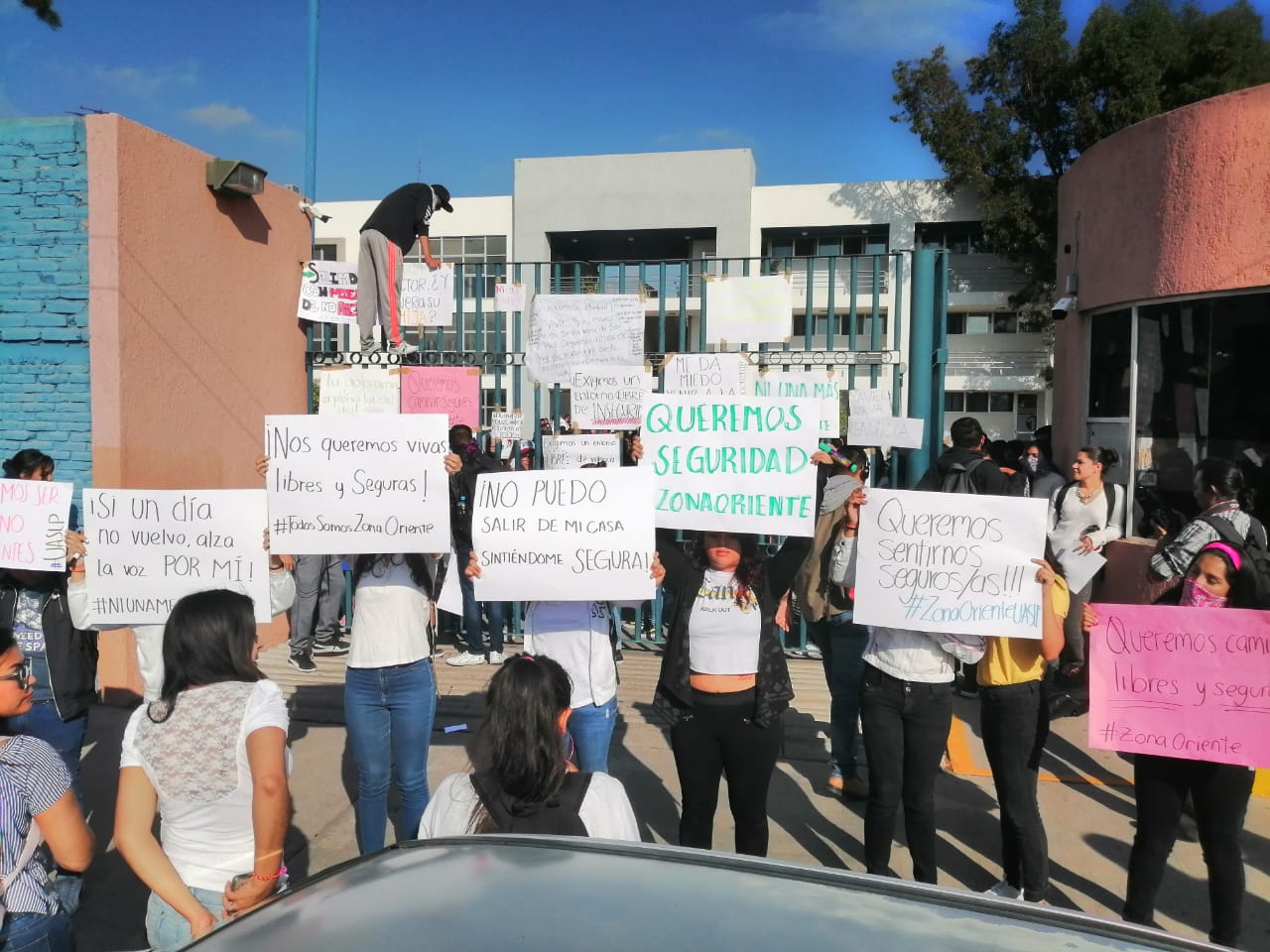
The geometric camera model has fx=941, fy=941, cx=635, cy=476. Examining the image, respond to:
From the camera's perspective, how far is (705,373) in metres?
7.29

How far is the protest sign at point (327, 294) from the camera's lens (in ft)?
28.6

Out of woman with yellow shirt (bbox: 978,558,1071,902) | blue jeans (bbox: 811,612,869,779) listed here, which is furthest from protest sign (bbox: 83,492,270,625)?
woman with yellow shirt (bbox: 978,558,1071,902)

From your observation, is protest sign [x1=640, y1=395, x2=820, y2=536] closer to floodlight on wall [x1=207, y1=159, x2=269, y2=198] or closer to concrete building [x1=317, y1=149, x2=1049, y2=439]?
floodlight on wall [x1=207, y1=159, x2=269, y2=198]

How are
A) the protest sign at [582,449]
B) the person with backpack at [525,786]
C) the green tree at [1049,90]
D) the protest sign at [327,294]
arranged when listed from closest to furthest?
the person with backpack at [525,786]
the protest sign at [582,449]
the protest sign at [327,294]
the green tree at [1049,90]

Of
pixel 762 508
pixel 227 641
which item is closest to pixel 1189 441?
pixel 762 508

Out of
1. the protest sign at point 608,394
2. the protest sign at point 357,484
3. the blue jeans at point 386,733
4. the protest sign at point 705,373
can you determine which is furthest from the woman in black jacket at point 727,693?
the protest sign at point 608,394

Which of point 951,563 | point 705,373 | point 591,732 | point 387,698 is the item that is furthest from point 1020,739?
point 705,373

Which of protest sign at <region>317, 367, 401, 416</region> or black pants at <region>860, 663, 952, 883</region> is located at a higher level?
protest sign at <region>317, 367, 401, 416</region>

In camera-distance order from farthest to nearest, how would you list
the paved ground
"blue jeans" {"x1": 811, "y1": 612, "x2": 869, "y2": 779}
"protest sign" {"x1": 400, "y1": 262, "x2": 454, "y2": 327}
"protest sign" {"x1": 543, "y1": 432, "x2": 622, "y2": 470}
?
"protest sign" {"x1": 400, "y1": 262, "x2": 454, "y2": 327}
"protest sign" {"x1": 543, "y1": 432, "x2": 622, "y2": 470}
"blue jeans" {"x1": 811, "y1": 612, "x2": 869, "y2": 779}
the paved ground

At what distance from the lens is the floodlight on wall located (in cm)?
752

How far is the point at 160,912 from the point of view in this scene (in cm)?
259

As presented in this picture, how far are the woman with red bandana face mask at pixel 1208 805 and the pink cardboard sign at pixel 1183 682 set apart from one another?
135 millimetres

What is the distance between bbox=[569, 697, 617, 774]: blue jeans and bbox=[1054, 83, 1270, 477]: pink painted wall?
582cm

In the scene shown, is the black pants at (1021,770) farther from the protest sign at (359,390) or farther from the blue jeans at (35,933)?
the protest sign at (359,390)
